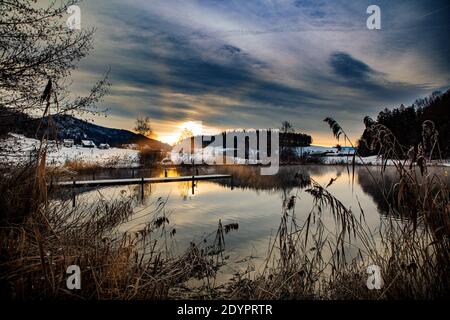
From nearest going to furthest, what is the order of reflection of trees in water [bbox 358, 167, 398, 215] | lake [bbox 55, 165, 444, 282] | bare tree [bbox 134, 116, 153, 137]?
reflection of trees in water [bbox 358, 167, 398, 215]
lake [bbox 55, 165, 444, 282]
bare tree [bbox 134, 116, 153, 137]

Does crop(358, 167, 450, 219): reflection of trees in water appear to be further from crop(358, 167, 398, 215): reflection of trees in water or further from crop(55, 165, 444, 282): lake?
crop(55, 165, 444, 282): lake

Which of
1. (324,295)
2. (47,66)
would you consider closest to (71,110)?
(47,66)

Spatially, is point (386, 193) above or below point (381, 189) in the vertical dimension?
below

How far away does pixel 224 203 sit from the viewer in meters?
16.1

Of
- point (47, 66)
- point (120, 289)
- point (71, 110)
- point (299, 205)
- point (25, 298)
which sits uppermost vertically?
point (47, 66)

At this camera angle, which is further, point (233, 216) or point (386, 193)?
point (386, 193)

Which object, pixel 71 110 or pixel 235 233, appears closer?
pixel 71 110

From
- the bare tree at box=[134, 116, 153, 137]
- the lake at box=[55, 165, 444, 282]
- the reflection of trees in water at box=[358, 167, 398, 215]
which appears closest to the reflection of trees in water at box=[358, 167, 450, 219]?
the reflection of trees in water at box=[358, 167, 398, 215]

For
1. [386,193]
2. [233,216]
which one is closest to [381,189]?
[233,216]

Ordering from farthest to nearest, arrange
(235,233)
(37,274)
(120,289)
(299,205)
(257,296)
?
(299,205), (235,233), (257,296), (120,289), (37,274)

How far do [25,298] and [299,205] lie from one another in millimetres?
14949

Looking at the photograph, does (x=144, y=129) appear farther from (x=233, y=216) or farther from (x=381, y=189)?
(x=381, y=189)
